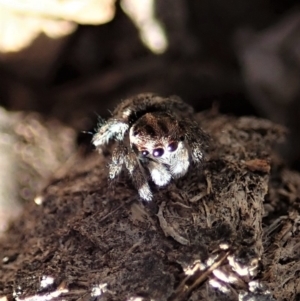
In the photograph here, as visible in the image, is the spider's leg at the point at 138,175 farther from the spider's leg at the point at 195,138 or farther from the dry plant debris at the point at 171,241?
the spider's leg at the point at 195,138

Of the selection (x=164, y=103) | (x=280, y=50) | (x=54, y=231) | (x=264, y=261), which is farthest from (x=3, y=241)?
(x=280, y=50)

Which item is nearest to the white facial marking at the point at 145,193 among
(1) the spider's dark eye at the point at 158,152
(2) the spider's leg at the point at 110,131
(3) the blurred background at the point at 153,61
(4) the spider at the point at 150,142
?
(4) the spider at the point at 150,142

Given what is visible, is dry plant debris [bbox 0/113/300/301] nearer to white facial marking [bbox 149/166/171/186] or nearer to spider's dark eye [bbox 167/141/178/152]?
white facial marking [bbox 149/166/171/186]

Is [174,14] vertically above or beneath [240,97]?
above

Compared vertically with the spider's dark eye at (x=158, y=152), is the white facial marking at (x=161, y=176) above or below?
below

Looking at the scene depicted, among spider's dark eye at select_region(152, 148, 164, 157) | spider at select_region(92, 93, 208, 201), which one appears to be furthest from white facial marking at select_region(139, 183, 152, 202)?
spider's dark eye at select_region(152, 148, 164, 157)

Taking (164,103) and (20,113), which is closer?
(164,103)

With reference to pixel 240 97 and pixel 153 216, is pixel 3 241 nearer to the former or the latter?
pixel 153 216
